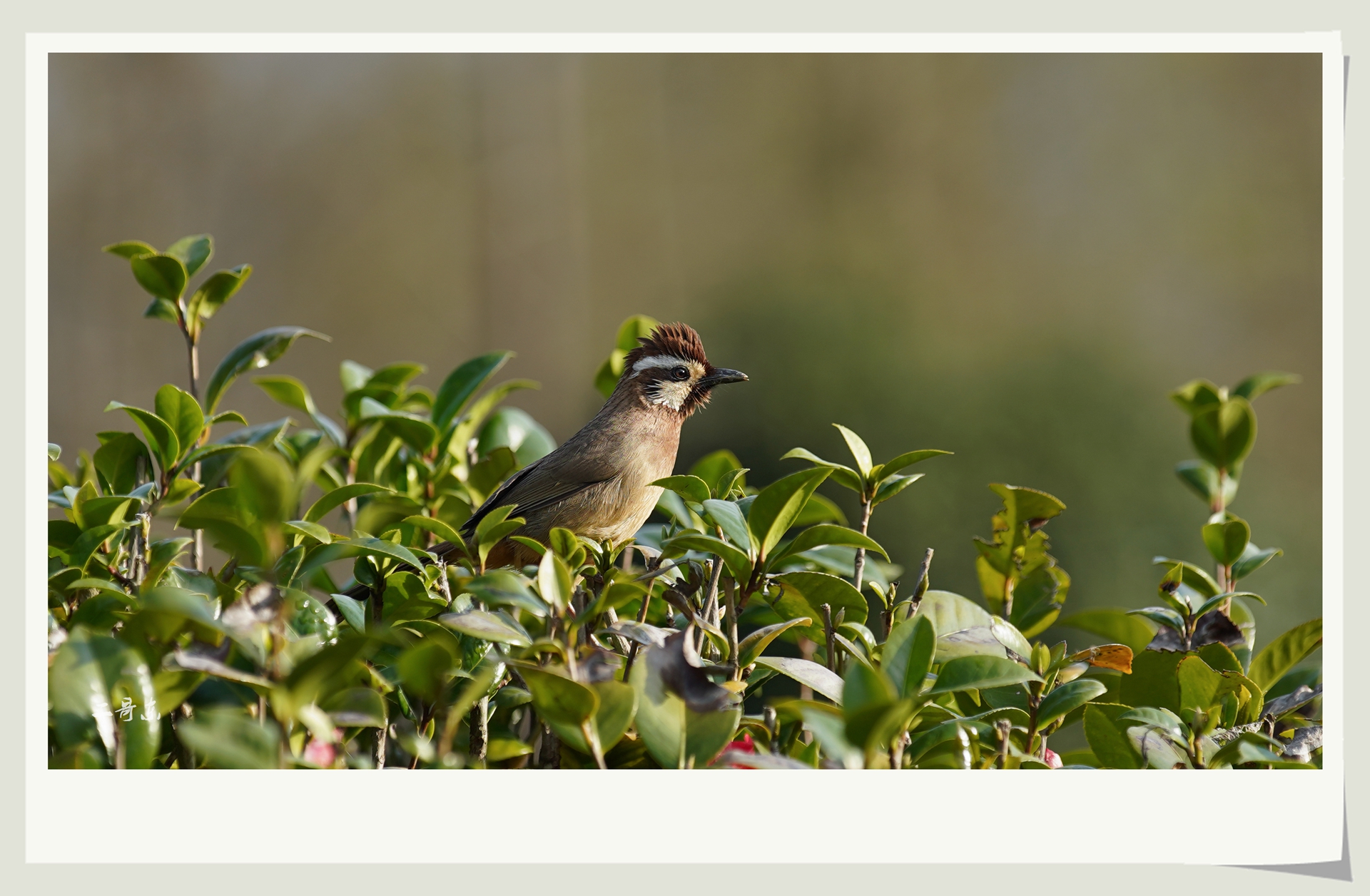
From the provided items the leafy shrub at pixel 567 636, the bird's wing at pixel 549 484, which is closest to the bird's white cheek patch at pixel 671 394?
the bird's wing at pixel 549 484

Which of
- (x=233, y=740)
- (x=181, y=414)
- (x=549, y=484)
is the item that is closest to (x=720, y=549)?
(x=233, y=740)

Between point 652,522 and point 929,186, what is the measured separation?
899 centimetres

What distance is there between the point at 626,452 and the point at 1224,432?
1.61 metres

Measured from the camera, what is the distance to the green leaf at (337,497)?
4.91ft

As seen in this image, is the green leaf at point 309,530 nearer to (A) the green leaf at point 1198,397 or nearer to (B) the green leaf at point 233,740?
(B) the green leaf at point 233,740

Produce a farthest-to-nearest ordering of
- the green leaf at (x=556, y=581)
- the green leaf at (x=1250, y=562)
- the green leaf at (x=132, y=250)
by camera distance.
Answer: the green leaf at (x=132, y=250), the green leaf at (x=1250, y=562), the green leaf at (x=556, y=581)

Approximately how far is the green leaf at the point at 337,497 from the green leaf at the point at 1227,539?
1.42 metres

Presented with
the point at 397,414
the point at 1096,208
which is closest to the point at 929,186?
the point at 1096,208

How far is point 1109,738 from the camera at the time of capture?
131 cm

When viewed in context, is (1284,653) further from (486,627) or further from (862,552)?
(486,627)

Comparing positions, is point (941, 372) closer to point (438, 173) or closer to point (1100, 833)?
point (1100, 833)

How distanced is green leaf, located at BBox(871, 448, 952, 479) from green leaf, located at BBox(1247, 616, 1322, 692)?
58 cm

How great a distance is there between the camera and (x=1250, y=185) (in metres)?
9.62

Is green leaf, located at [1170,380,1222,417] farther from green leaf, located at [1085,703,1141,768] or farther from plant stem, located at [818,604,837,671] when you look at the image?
plant stem, located at [818,604,837,671]
